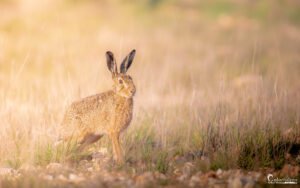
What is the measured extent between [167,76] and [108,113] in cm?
650

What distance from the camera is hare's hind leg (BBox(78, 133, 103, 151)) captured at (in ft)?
27.7

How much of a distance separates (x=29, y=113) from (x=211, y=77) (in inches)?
279

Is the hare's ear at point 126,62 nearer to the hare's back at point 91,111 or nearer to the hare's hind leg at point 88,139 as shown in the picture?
the hare's back at point 91,111

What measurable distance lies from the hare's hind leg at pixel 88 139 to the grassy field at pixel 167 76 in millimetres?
213

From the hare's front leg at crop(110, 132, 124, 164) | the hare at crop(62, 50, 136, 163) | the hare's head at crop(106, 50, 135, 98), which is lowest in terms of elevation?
the hare's front leg at crop(110, 132, 124, 164)

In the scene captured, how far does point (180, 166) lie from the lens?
7.82 m

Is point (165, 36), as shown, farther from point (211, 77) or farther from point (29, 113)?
point (29, 113)

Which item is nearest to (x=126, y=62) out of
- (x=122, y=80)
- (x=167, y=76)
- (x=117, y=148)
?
(x=122, y=80)

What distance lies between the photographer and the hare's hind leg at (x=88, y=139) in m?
8.43

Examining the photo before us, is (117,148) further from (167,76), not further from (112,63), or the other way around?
(167,76)

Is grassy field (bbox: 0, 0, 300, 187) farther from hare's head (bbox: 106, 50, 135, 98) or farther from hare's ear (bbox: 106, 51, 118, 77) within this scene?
hare's ear (bbox: 106, 51, 118, 77)

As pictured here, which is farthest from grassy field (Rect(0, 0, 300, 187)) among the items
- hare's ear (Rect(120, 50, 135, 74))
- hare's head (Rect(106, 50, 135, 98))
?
hare's ear (Rect(120, 50, 135, 74))

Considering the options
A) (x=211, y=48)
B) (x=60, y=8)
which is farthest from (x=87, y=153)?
(x=60, y=8)

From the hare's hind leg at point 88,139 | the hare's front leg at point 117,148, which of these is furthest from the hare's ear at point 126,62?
the hare's hind leg at point 88,139
